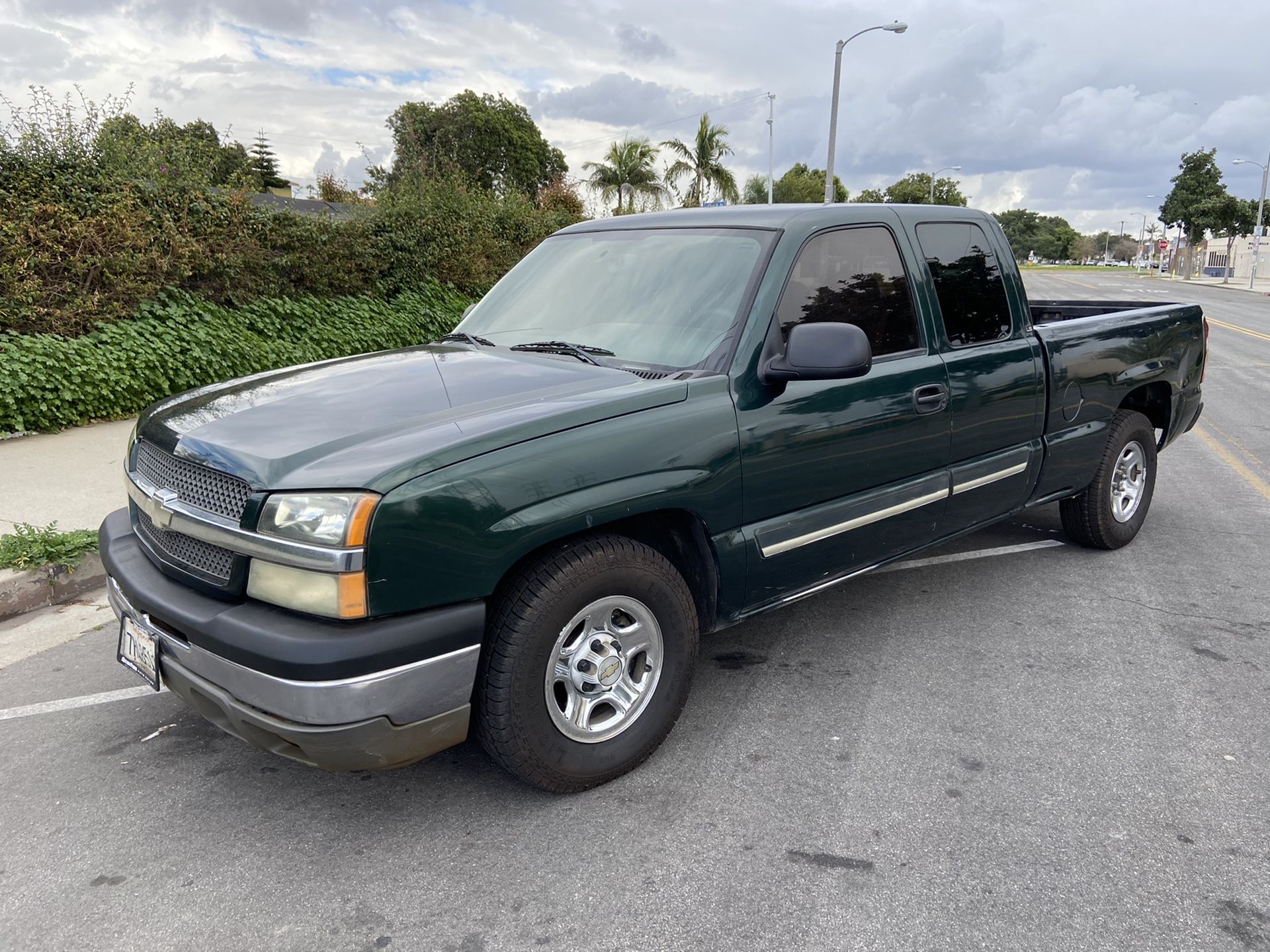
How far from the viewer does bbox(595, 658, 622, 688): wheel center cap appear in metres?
A: 2.91

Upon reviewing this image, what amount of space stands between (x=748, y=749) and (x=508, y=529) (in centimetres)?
131

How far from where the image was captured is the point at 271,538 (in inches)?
96.4

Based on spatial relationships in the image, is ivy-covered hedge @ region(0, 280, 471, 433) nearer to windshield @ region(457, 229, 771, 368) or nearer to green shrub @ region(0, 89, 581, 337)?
green shrub @ region(0, 89, 581, 337)

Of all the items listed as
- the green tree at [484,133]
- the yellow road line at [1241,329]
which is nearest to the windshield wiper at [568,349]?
the yellow road line at [1241,329]

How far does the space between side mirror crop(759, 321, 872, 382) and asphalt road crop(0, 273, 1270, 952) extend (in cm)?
132

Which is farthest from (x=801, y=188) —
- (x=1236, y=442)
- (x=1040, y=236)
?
(x=1040, y=236)

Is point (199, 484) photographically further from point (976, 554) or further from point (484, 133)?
point (484, 133)

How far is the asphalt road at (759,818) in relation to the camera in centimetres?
241

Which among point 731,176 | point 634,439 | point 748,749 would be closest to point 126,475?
point 634,439

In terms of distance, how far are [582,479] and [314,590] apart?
2.62ft

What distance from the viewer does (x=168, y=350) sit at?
839cm

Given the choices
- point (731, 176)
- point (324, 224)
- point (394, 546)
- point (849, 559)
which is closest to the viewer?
point (394, 546)

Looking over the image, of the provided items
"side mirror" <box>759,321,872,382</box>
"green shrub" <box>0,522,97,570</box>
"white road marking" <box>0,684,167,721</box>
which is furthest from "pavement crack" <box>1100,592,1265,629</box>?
"green shrub" <box>0,522,97,570</box>

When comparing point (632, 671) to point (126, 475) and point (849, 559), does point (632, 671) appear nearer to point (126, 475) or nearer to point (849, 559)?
point (849, 559)
